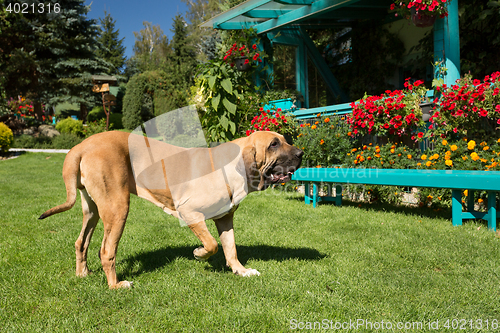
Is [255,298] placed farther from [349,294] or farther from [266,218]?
[266,218]

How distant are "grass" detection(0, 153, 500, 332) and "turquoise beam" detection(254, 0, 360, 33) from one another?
508cm

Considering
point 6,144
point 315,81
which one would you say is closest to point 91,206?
point 315,81

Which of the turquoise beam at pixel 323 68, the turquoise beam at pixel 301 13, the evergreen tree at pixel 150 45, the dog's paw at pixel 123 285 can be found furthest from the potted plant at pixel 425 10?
the evergreen tree at pixel 150 45

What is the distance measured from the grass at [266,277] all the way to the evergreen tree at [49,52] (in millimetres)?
16951

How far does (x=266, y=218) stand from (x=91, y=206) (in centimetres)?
268

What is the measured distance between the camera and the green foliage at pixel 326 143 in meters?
6.49

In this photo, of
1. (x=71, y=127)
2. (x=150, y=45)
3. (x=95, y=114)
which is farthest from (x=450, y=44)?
(x=150, y=45)

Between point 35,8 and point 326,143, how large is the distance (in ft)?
65.6

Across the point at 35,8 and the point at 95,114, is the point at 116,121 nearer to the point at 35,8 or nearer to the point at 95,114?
the point at 95,114

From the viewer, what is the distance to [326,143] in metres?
6.56

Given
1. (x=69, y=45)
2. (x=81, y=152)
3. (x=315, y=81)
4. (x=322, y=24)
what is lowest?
Result: (x=81, y=152)

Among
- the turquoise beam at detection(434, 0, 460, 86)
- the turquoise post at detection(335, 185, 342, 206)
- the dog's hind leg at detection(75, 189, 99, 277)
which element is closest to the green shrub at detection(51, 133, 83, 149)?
the turquoise post at detection(335, 185, 342, 206)

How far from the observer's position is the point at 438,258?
10.5 ft

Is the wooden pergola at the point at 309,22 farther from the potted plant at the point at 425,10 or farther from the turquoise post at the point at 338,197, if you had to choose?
the turquoise post at the point at 338,197
